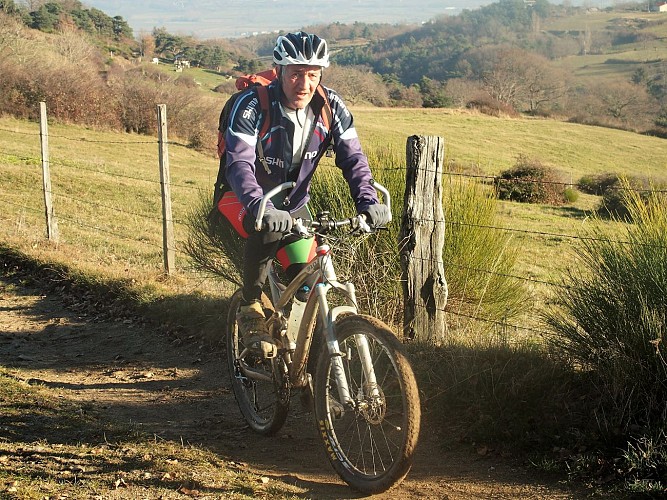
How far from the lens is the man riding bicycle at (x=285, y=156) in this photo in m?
4.71

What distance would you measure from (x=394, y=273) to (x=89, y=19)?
127388 millimetres

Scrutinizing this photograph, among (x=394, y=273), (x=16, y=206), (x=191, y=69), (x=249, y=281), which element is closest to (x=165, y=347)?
(x=394, y=273)

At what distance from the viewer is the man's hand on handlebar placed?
4.34 meters

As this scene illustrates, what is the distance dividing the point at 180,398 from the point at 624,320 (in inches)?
137

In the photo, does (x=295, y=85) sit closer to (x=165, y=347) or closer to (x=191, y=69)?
(x=165, y=347)

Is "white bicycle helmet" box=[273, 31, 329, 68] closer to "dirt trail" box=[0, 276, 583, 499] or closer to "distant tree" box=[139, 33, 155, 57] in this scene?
"dirt trail" box=[0, 276, 583, 499]

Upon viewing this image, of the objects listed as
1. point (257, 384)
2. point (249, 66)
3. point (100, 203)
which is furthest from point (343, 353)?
point (249, 66)

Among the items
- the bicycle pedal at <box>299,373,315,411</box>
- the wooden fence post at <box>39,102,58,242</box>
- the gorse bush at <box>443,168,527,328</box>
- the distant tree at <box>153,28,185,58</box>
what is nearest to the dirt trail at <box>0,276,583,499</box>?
the bicycle pedal at <box>299,373,315,411</box>

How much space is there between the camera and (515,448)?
495cm

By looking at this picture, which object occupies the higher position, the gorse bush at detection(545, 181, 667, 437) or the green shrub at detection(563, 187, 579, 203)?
the gorse bush at detection(545, 181, 667, 437)

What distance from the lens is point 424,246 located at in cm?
641

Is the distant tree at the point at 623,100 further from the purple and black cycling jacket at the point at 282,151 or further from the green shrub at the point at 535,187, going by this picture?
the purple and black cycling jacket at the point at 282,151

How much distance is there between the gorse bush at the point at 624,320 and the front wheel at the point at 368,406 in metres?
1.27

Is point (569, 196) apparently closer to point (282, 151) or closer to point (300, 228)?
point (282, 151)
